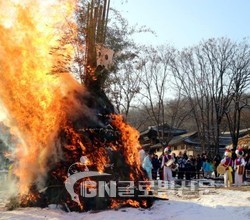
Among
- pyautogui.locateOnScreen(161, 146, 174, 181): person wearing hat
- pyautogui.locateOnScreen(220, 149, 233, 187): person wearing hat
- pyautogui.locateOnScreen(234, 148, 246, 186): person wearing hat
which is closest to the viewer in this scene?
pyautogui.locateOnScreen(220, 149, 233, 187): person wearing hat

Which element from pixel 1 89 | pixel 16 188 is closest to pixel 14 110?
pixel 1 89

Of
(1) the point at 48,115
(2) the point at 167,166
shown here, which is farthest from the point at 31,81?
(2) the point at 167,166

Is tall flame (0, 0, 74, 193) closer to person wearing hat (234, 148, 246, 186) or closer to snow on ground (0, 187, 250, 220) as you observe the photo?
snow on ground (0, 187, 250, 220)

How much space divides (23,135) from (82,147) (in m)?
2.30

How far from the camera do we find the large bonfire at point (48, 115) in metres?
12.1

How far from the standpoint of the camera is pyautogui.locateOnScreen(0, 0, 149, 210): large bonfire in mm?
12125

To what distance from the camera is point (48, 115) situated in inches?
493

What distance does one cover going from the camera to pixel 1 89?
501 inches

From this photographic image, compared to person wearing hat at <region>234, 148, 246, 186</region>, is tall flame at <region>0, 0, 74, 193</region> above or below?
above

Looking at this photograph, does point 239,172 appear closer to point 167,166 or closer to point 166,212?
point 167,166

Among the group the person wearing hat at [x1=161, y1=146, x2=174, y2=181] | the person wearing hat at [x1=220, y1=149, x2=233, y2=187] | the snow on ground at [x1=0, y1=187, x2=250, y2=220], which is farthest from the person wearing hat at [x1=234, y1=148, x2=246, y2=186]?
the snow on ground at [x1=0, y1=187, x2=250, y2=220]

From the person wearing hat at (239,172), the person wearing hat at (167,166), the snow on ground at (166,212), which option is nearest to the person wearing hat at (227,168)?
the person wearing hat at (239,172)

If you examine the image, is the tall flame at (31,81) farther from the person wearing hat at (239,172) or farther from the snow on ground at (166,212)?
the person wearing hat at (239,172)

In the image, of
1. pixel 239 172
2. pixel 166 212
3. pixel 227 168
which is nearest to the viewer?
pixel 166 212
